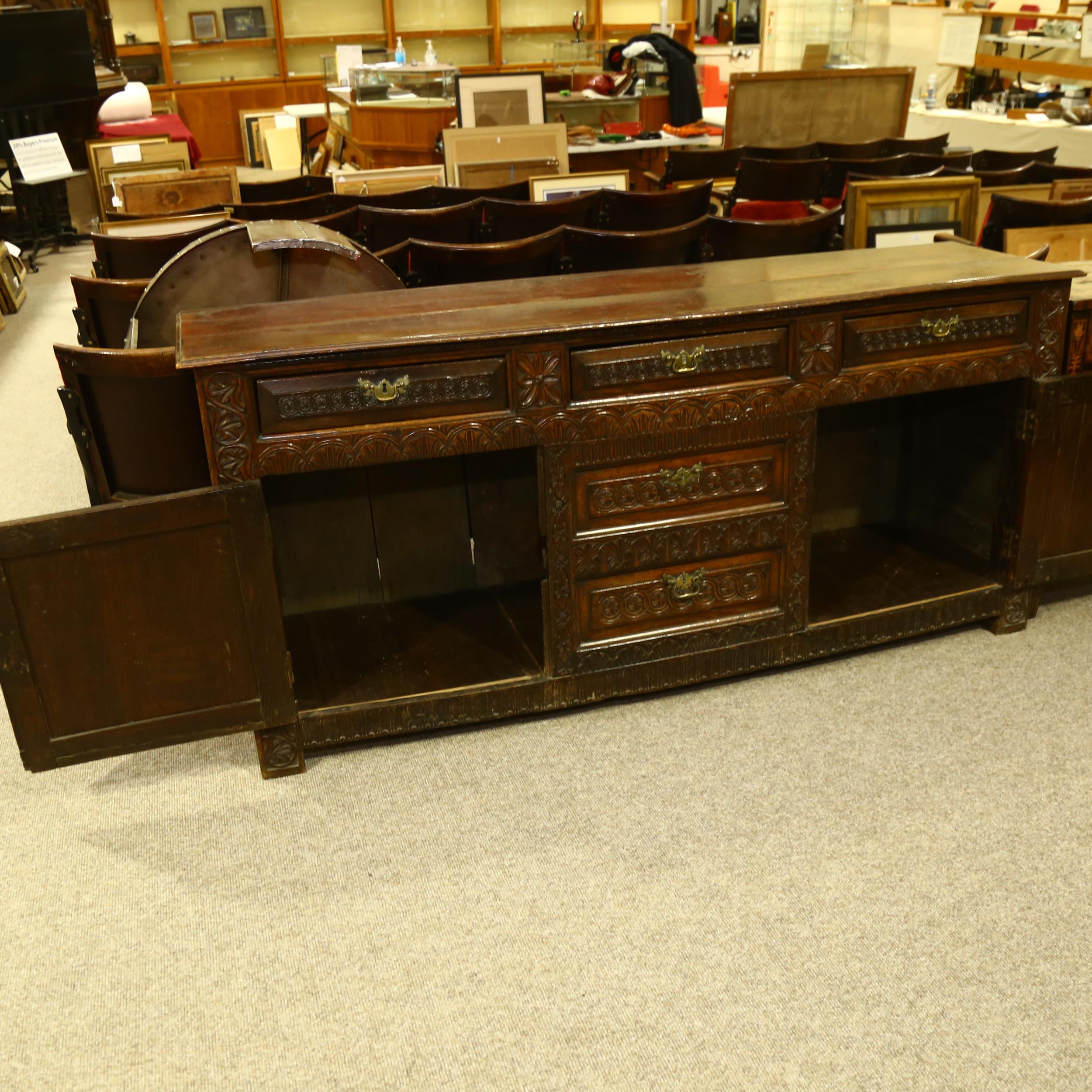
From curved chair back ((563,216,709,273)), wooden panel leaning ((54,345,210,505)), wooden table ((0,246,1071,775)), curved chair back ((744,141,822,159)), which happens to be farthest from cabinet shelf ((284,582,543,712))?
curved chair back ((744,141,822,159))

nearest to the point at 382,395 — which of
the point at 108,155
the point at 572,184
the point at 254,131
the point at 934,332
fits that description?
the point at 934,332

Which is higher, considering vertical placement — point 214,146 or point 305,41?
point 305,41

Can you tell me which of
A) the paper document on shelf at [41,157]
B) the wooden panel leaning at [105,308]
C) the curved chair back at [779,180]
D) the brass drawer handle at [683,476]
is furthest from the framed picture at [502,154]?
the paper document on shelf at [41,157]

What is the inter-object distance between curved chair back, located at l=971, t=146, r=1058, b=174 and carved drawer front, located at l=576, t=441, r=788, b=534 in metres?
3.41

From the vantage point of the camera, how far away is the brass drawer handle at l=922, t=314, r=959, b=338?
2621 mm

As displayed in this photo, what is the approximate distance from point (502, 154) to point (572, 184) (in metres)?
0.89

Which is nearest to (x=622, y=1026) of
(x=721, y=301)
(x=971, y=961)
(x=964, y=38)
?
(x=971, y=961)

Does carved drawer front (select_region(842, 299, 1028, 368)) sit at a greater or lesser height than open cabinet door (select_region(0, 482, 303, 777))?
greater

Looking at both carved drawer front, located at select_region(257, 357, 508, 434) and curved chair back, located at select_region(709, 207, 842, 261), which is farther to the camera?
curved chair back, located at select_region(709, 207, 842, 261)

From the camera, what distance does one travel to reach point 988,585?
118 inches

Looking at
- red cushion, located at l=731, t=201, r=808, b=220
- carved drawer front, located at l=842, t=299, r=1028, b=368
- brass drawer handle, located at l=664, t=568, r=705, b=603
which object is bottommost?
brass drawer handle, located at l=664, t=568, r=705, b=603

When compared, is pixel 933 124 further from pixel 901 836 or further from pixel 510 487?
pixel 901 836

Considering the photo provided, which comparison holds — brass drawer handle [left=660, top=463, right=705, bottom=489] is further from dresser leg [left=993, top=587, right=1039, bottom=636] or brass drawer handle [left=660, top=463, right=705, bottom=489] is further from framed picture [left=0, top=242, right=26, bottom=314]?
framed picture [left=0, top=242, right=26, bottom=314]

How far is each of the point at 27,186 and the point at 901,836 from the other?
8402 millimetres
